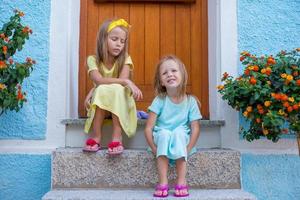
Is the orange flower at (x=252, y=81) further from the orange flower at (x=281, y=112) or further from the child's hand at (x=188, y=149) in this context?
the child's hand at (x=188, y=149)

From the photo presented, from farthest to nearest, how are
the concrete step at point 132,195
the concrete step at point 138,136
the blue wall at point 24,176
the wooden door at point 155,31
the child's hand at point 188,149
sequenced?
the wooden door at point 155,31, the concrete step at point 138,136, the blue wall at point 24,176, the child's hand at point 188,149, the concrete step at point 132,195

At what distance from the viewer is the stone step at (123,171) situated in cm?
238

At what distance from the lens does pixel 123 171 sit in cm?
239

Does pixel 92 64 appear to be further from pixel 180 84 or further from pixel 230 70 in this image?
pixel 230 70

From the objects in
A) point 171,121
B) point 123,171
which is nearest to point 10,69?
point 123,171

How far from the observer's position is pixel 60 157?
239cm

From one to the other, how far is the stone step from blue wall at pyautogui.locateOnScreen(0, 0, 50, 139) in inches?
15.5

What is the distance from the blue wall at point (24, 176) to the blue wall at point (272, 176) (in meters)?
1.32

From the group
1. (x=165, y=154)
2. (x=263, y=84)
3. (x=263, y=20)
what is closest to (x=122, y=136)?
(x=165, y=154)

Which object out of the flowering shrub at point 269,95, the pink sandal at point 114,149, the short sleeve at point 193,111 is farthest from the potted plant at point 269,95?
the pink sandal at point 114,149

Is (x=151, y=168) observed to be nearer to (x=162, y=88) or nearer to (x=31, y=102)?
(x=162, y=88)

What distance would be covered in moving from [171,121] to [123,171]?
426 millimetres

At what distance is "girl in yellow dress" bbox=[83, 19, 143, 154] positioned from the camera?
2.45m

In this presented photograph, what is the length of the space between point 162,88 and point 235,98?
475 mm
